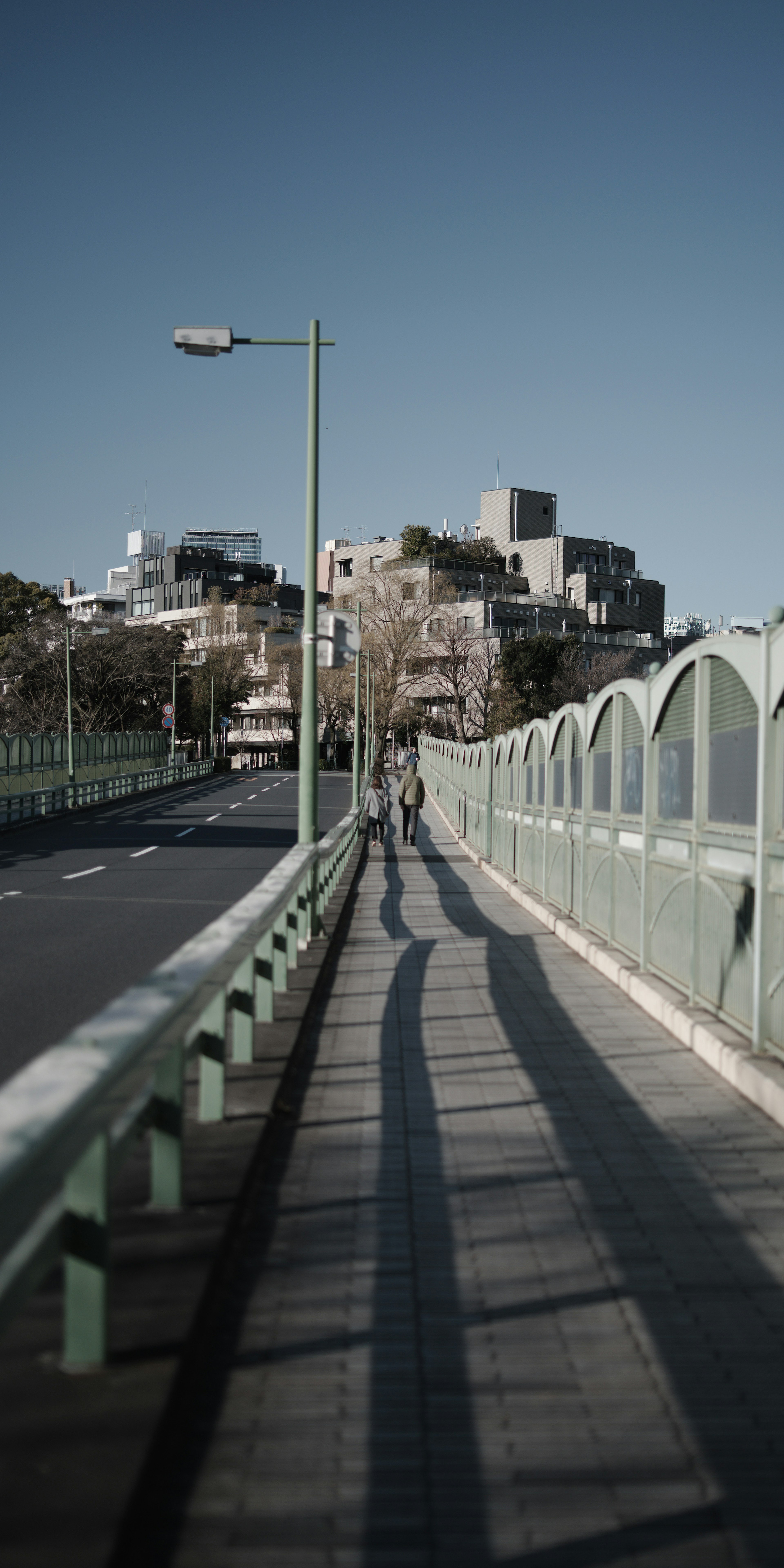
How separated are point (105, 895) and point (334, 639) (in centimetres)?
797

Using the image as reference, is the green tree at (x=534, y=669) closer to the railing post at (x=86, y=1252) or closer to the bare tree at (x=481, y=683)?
the bare tree at (x=481, y=683)

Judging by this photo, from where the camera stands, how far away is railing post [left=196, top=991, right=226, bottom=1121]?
5.15 m

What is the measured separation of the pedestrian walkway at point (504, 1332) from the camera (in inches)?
115

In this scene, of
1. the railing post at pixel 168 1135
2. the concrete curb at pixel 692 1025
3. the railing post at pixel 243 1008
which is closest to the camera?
the railing post at pixel 168 1135

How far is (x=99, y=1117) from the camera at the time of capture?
9.47 ft

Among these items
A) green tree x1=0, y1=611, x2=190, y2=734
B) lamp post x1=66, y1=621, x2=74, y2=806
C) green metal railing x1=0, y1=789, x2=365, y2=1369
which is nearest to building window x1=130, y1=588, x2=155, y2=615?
green tree x1=0, y1=611, x2=190, y2=734

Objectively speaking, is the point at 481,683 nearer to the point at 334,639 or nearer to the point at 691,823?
the point at 334,639

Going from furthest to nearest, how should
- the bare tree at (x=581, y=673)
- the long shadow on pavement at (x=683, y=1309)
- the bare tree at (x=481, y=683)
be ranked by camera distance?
the bare tree at (x=581, y=673) → the bare tree at (x=481, y=683) → the long shadow on pavement at (x=683, y=1309)

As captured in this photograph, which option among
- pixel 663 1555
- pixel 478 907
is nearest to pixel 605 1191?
pixel 663 1555

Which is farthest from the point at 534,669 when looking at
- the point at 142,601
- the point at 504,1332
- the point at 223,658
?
the point at 504,1332

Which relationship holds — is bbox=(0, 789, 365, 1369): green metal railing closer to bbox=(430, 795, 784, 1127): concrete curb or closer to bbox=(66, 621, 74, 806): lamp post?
bbox=(430, 795, 784, 1127): concrete curb

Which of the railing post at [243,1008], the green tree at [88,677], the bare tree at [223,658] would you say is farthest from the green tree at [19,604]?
the railing post at [243,1008]

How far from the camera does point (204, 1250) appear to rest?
3.92 m

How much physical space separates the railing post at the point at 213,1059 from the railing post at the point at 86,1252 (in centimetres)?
178
